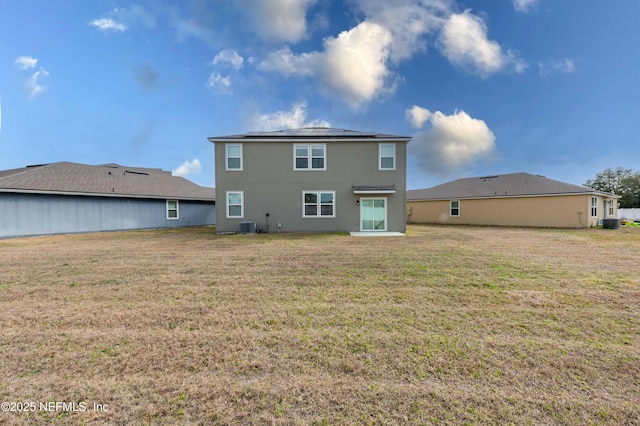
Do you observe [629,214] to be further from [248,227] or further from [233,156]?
[233,156]

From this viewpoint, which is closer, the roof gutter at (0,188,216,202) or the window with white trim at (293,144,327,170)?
the roof gutter at (0,188,216,202)

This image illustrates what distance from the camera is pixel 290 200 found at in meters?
15.9

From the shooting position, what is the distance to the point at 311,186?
1588cm

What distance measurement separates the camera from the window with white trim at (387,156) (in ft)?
51.4

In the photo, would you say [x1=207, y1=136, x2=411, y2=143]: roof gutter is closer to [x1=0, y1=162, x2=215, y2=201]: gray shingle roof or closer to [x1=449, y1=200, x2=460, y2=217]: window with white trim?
[x1=0, y1=162, x2=215, y2=201]: gray shingle roof

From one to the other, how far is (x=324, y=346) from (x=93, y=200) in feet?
66.3

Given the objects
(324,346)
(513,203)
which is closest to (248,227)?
(324,346)

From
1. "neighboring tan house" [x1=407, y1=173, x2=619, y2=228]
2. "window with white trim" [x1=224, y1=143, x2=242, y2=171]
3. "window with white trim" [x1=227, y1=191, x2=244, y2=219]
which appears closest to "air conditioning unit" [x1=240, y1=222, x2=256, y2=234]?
"window with white trim" [x1=227, y1=191, x2=244, y2=219]

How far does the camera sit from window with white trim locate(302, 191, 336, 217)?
1593 centimetres

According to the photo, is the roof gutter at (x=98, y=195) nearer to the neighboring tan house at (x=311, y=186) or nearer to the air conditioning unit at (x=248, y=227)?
the neighboring tan house at (x=311, y=186)

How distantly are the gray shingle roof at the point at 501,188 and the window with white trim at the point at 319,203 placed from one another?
1627 cm

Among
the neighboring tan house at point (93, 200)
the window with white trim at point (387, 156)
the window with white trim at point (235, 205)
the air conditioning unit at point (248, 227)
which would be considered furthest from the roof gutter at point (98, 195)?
the window with white trim at point (387, 156)

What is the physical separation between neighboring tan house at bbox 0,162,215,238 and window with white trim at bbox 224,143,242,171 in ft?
25.8

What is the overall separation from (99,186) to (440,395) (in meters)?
22.1
